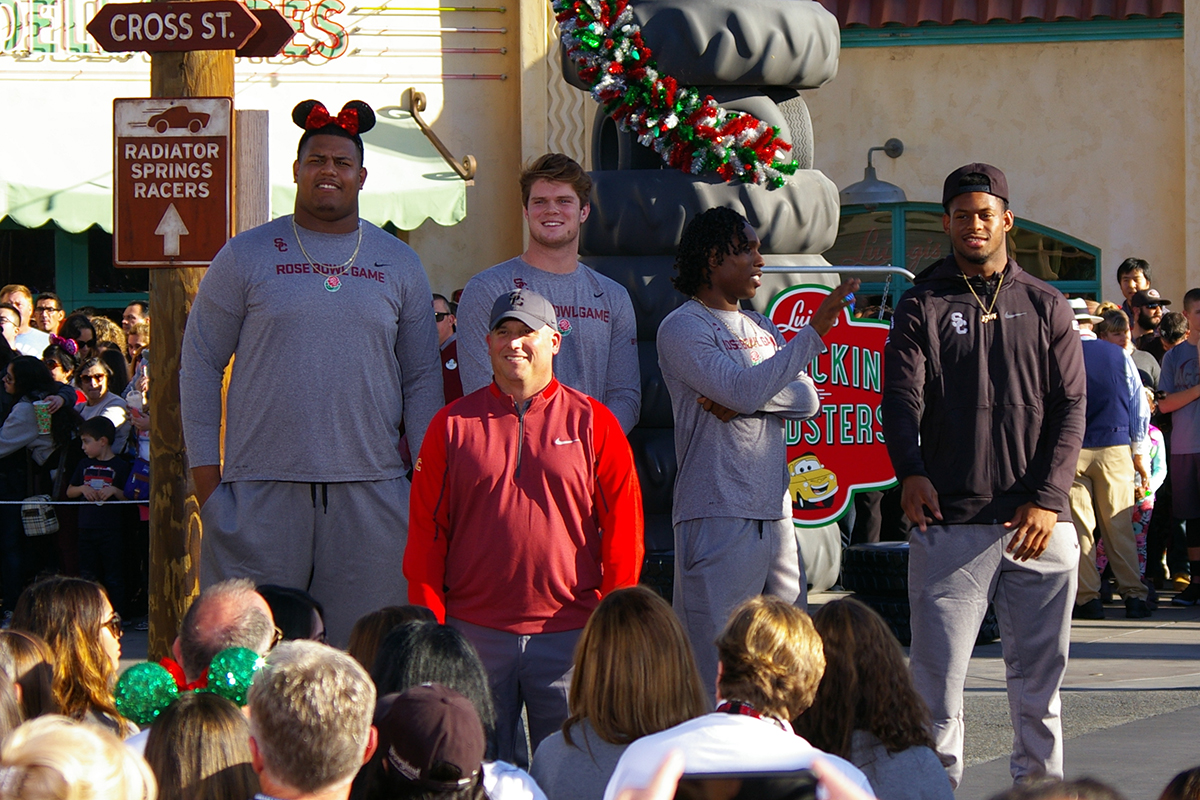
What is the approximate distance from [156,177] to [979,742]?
3.85m

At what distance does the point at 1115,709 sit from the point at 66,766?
549cm

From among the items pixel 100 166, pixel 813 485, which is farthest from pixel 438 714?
pixel 100 166

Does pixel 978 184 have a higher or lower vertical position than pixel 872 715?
higher

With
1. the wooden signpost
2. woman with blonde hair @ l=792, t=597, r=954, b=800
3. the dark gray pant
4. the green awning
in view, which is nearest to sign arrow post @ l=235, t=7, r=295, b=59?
the wooden signpost

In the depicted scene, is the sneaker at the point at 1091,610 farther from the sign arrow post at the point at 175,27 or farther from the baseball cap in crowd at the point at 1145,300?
the sign arrow post at the point at 175,27

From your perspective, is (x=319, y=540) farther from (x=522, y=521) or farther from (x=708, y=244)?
(x=708, y=244)

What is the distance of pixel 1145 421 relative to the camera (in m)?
9.57

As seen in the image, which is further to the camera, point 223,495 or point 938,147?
point 938,147

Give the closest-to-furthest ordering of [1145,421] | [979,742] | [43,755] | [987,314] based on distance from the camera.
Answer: [43,755]
[987,314]
[979,742]
[1145,421]

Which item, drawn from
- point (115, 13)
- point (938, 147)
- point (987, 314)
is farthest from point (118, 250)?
point (938, 147)

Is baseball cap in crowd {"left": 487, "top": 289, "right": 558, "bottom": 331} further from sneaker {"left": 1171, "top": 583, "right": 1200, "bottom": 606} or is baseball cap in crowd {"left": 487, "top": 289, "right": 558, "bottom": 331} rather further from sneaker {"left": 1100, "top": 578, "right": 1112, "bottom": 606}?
sneaker {"left": 1171, "top": 583, "right": 1200, "bottom": 606}

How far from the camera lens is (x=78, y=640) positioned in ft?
13.4

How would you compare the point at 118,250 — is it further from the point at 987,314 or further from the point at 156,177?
the point at 987,314

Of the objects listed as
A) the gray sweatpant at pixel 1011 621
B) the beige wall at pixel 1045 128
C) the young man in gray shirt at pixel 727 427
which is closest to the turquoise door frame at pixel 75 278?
the beige wall at pixel 1045 128
